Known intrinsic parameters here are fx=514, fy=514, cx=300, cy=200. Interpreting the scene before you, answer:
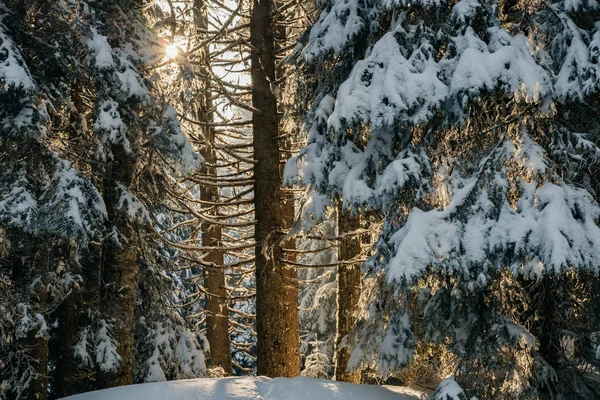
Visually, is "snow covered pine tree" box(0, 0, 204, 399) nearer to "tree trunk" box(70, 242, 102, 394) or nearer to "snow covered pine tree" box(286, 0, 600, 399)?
"tree trunk" box(70, 242, 102, 394)

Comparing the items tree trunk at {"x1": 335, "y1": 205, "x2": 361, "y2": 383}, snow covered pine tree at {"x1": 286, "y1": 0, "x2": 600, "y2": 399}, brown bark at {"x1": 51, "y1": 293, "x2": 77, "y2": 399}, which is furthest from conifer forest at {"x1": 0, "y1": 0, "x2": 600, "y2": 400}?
tree trunk at {"x1": 335, "y1": 205, "x2": 361, "y2": 383}

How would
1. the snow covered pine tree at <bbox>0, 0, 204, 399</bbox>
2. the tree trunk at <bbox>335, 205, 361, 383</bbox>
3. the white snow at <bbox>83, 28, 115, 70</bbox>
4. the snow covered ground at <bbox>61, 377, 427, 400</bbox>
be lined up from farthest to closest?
the tree trunk at <bbox>335, 205, 361, 383</bbox> < the white snow at <bbox>83, 28, 115, 70</bbox> < the snow covered pine tree at <bbox>0, 0, 204, 399</bbox> < the snow covered ground at <bbox>61, 377, 427, 400</bbox>

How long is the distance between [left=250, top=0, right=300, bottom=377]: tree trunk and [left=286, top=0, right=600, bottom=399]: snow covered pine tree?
6.34 feet

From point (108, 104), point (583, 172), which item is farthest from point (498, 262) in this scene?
point (108, 104)

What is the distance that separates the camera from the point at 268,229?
787cm

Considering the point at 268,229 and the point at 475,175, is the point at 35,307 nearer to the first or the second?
the point at 268,229

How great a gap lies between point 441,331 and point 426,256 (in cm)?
118

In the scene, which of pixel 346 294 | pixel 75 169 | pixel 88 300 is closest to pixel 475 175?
pixel 346 294

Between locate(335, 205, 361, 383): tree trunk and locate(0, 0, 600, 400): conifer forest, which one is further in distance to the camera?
locate(335, 205, 361, 383): tree trunk

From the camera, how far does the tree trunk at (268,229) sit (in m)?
7.68

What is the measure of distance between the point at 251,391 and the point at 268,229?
9.55ft

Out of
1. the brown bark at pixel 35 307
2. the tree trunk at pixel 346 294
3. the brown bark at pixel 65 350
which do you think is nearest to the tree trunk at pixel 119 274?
the brown bark at pixel 35 307

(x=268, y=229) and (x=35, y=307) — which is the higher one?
(x=268, y=229)

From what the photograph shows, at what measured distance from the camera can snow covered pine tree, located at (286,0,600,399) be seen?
187 inches
